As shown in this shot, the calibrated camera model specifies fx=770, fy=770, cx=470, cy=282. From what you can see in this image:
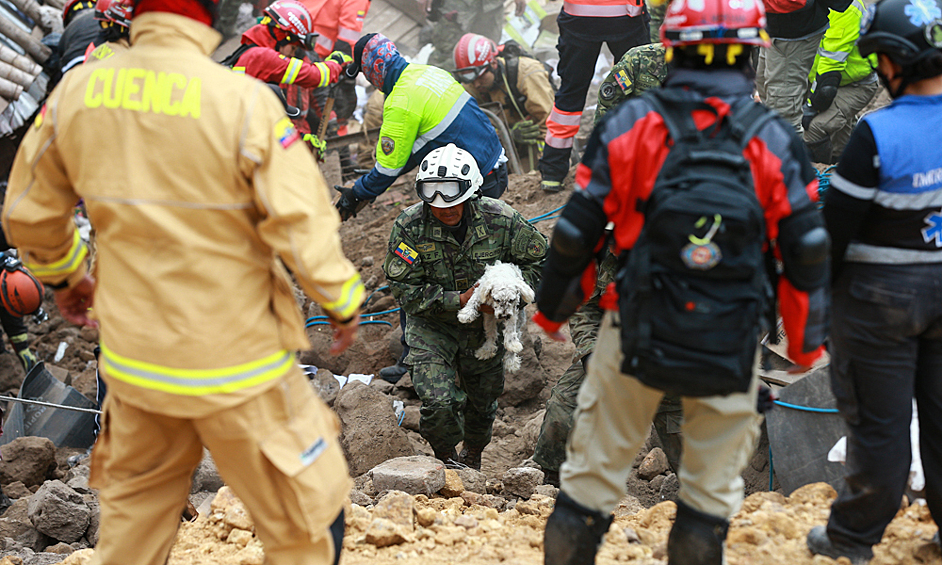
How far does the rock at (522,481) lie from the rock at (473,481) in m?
0.16

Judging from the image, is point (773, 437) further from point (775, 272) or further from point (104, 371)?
point (104, 371)

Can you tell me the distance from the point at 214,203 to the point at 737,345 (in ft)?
4.96

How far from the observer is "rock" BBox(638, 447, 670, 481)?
17.2ft

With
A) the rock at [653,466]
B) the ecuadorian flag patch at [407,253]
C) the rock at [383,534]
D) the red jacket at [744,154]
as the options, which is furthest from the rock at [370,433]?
the red jacket at [744,154]

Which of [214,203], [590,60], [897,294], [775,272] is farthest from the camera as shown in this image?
[590,60]

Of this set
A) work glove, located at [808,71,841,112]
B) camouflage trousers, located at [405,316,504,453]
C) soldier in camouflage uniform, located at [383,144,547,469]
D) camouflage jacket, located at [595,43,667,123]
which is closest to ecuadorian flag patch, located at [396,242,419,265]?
soldier in camouflage uniform, located at [383,144,547,469]

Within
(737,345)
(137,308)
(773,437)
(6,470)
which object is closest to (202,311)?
(137,308)

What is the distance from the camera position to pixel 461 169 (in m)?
4.78

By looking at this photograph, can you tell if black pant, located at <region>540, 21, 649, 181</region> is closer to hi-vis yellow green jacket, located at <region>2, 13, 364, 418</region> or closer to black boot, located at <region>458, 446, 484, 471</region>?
black boot, located at <region>458, 446, 484, 471</region>

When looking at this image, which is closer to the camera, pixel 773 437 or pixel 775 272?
pixel 775 272

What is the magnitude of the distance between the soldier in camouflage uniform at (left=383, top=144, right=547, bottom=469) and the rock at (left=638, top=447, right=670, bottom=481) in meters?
1.28

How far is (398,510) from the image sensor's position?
11.9 ft

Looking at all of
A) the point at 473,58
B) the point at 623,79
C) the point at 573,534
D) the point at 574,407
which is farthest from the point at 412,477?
the point at 473,58

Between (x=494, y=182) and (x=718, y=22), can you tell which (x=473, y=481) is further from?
(x=718, y=22)
